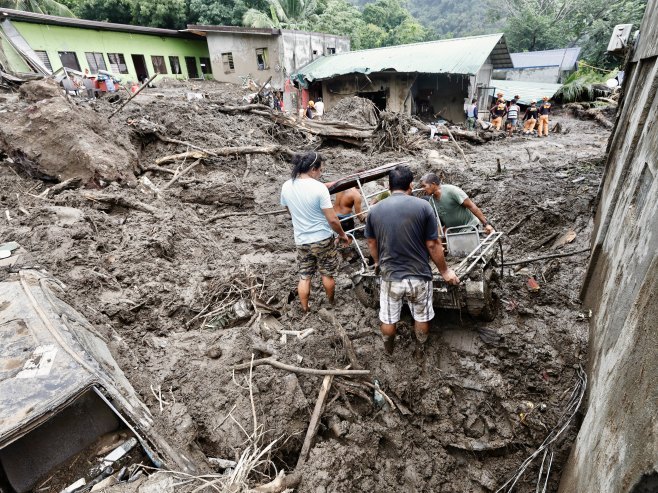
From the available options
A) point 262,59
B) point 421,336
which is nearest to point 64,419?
point 421,336

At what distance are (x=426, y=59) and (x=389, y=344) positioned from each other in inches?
713

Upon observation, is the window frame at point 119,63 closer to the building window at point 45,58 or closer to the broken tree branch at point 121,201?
the building window at point 45,58

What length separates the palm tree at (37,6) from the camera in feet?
72.0

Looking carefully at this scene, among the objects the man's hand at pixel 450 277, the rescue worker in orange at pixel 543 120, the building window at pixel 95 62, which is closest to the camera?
the man's hand at pixel 450 277

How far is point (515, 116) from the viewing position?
54.2 feet

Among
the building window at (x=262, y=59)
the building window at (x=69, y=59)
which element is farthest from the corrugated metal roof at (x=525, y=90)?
the building window at (x=69, y=59)

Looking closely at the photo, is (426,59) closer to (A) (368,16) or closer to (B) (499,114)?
(B) (499,114)

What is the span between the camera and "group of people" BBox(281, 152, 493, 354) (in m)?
3.30

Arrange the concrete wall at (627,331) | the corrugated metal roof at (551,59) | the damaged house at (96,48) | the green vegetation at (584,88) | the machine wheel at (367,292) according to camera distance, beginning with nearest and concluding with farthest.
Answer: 1. the concrete wall at (627,331)
2. the machine wheel at (367,292)
3. the damaged house at (96,48)
4. the green vegetation at (584,88)
5. the corrugated metal roof at (551,59)

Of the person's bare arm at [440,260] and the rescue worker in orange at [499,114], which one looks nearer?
the person's bare arm at [440,260]

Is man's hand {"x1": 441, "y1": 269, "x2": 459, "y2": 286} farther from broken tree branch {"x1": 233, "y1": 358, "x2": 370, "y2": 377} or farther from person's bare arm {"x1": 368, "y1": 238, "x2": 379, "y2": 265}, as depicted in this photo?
broken tree branch {"x1": 233, "y1": 358, "x2": 370, "y2": 377}

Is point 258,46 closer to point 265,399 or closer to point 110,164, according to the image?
point 110,164

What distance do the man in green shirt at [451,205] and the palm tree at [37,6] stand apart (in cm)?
2977

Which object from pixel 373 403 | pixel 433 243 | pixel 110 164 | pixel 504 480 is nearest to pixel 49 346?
pixel 373 403
